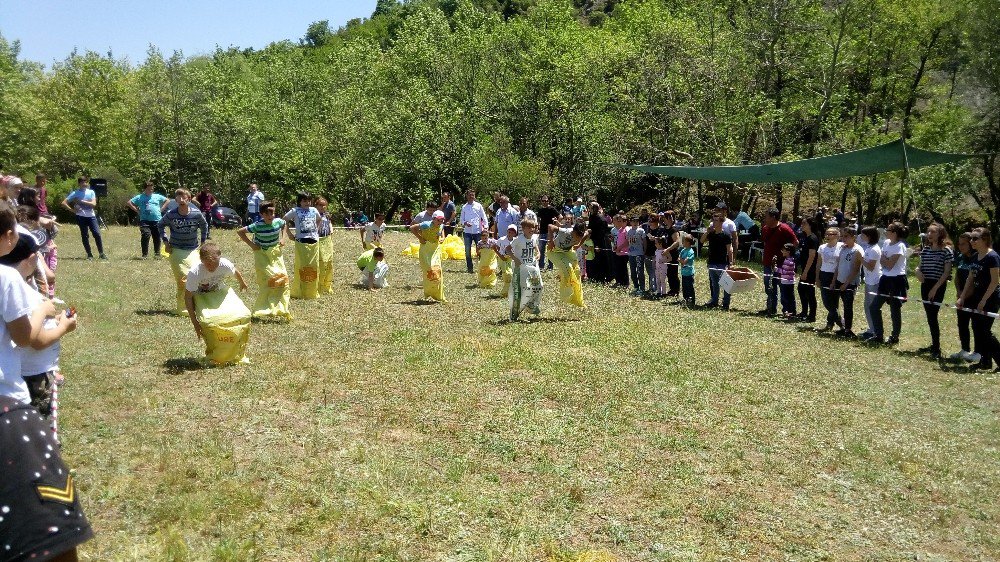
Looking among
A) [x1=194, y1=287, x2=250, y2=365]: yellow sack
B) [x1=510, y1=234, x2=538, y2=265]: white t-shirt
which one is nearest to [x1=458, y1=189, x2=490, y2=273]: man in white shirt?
[x1=510, y1=234, x2=538, y2=265]: white t-shirt

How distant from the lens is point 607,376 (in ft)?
32.7

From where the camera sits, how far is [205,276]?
9656 millimetres

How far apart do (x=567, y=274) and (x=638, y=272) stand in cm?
389

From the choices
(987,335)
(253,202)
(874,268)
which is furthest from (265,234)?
(253,202)

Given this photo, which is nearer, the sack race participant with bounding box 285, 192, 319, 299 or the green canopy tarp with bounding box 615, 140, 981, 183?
the sack race participant with bounding box 285, 192, 319, 299

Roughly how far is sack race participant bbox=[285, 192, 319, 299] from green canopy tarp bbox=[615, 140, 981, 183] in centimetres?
1002

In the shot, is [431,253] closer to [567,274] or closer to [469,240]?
[567,274]

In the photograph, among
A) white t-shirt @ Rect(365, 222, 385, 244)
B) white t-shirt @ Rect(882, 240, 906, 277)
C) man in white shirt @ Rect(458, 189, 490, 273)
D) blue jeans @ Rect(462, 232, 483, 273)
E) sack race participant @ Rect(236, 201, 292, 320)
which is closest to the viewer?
white t-shirt @ Rect(882, 240, 906, 277)

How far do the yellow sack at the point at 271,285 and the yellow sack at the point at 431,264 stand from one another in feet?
9.45

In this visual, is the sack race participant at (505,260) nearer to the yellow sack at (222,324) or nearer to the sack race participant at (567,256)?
the sack race participant at (567,256)

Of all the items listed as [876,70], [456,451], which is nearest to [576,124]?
[876,70]

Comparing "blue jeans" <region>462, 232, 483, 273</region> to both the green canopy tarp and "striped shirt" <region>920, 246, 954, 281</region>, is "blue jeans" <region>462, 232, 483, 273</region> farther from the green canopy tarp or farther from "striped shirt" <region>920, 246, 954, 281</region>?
"striped shirt" <region>920, 246, 954, 281</region>

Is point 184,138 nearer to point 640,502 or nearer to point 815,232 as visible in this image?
point 815,232

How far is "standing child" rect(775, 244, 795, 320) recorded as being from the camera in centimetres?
1424
